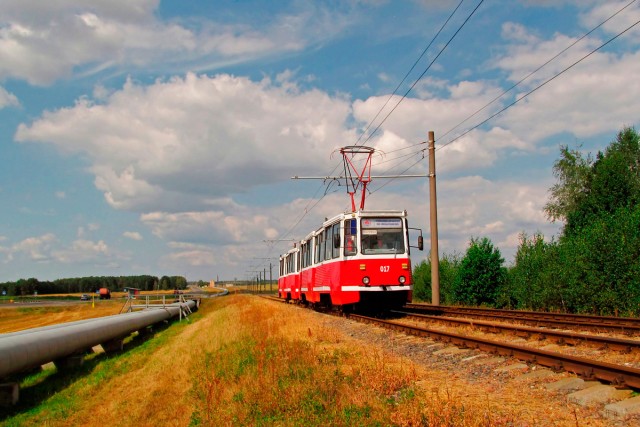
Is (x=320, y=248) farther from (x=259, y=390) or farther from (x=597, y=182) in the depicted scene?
(x=597, y=182)

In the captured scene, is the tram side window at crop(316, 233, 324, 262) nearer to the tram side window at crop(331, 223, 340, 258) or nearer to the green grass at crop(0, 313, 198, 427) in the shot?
the tram side window at crop(331, 223, 340, 258)

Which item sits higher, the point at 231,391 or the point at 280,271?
the point at 280,271

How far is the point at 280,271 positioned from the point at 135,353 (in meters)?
27.3

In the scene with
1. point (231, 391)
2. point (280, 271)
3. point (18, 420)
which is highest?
point (280, 271)

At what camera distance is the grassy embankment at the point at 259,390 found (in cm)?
621

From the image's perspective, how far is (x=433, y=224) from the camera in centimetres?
2408

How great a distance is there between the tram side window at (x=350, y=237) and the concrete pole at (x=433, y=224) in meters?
6.36

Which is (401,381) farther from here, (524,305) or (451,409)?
(524,305)

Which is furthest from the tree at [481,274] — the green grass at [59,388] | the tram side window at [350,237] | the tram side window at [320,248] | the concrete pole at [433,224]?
the green grass at [59,388]

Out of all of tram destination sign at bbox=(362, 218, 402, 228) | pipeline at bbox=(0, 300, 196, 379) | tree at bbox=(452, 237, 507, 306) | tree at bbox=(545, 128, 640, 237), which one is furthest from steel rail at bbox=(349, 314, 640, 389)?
tree at bbox=(545, 128, 640, 237)

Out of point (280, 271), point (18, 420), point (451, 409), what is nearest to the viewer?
point (451, 409)

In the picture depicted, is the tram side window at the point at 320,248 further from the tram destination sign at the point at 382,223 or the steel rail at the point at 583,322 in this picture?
the steel rail at the point at 583,322

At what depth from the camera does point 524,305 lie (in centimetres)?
2333

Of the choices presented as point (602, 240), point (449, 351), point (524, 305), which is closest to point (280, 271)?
point (524, 305)
